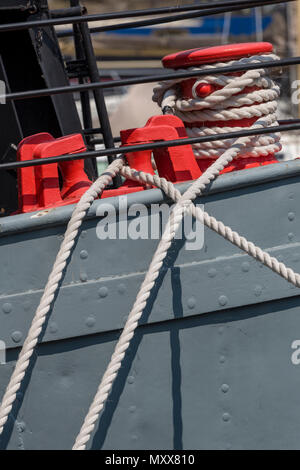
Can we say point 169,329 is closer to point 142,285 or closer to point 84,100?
point 142,285

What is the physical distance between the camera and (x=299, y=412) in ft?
6.74

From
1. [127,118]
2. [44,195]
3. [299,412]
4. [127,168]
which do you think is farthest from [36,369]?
[127,118]

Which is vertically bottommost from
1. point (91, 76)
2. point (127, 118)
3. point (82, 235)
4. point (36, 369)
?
point (127, 118)

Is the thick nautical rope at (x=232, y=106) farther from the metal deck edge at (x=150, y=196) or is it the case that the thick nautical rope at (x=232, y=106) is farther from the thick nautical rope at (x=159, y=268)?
the thick nautical rope at (x=159, y=268)

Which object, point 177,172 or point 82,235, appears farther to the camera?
point 177,172

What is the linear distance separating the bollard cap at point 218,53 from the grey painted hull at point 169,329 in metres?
Answer: 0.51

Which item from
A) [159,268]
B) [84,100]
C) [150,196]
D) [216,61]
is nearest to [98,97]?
[84,100]

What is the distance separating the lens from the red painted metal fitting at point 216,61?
216cm

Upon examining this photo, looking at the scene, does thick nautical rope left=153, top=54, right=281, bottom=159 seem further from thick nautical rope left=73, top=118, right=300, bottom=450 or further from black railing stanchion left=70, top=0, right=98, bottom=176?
black railing stanchion left=70, top=0, right=98, bottom=176

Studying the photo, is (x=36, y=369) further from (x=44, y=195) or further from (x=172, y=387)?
(x=44, y=195)

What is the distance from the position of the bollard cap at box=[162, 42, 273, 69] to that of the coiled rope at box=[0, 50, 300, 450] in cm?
53

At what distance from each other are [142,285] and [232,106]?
789 millimetres

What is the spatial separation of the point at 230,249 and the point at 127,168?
46cm

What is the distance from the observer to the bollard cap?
217 cm
